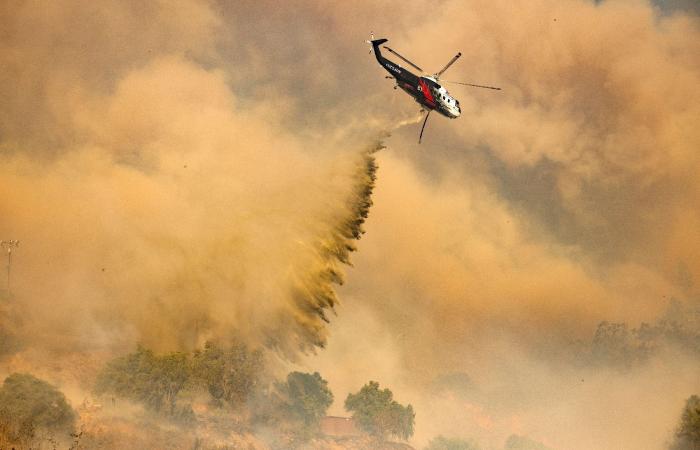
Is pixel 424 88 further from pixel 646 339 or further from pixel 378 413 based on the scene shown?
pixel 646 339

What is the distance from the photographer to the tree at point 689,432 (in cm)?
10769

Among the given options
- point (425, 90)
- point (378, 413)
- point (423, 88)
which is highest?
point (423, 88)

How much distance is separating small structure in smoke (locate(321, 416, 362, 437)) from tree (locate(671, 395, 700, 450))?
40493 mm

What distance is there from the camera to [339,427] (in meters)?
125

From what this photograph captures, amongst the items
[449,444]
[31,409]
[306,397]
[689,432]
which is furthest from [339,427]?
[31,409]

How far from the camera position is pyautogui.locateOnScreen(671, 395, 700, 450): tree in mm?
107688

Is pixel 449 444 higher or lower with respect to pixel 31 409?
higher

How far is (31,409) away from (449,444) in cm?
6970

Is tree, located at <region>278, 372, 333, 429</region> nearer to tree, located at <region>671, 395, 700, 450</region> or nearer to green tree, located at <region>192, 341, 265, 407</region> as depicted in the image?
green tree, located at <region>192, 341, 265, 407</region>

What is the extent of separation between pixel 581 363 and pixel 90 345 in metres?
93.4

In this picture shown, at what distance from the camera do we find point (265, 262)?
92.3m

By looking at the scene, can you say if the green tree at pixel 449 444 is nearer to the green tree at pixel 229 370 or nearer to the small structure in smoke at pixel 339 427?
the small structure in smoke at pixel 339 427

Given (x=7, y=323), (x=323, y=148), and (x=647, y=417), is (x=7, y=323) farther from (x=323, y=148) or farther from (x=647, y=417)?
(x=647, y=417)

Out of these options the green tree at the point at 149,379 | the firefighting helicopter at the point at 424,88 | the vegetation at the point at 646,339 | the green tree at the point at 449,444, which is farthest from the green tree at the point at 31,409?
the vegetation at the point at 646,339
